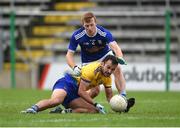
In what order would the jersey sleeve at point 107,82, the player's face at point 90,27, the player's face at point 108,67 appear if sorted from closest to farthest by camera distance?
the player's face at point 108,67 → the player's face at point 90,27 → the jersey sleeve at point 107,82

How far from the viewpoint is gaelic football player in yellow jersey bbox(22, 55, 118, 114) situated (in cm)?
1174

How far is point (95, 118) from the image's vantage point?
1082 cm

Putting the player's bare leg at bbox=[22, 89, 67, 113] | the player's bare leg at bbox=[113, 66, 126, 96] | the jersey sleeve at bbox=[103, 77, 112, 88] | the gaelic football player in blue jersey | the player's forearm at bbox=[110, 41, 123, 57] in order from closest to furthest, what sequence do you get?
the player's bare leg at bbox=[22, 89, 67, 113] < the gaelic football player in blue jersey < the jersey sleeve at bbox=[103, 77, 112, 88] < the player's forearm at bbox=[110, 41, 123, 57] < the player's bare leg at bbox=[113, 66, 126, 96]

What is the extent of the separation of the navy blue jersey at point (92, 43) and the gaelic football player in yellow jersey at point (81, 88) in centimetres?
63

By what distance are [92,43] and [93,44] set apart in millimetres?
67

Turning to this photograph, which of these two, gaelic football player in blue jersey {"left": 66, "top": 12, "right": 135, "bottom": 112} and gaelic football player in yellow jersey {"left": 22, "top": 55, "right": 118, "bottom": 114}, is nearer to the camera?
gaelic football player in yellow jersey {"left": 22, "top": 55, "right": 118, "bottom": 114}

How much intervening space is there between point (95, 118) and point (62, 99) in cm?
131

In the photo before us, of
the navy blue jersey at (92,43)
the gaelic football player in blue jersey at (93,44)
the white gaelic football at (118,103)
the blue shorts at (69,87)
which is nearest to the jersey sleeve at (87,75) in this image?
the gaelic football player in blue jersey at (93,44)

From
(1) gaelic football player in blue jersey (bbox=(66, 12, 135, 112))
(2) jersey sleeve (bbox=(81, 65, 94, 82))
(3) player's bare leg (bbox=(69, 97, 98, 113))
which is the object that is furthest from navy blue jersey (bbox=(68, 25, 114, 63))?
(3) player's bare leg (bbox=(69, 97, 98, 113))

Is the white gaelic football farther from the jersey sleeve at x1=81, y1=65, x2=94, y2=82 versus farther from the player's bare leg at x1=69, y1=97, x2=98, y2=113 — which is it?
the jersey sleeve at x1=81, y1=65, x2=94, y2=82

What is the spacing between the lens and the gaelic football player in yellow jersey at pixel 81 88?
11743mm

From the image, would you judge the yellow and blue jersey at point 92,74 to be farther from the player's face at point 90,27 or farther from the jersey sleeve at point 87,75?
the player's face at point 90,27

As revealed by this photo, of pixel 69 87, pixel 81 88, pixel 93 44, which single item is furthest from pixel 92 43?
pixel 81 88

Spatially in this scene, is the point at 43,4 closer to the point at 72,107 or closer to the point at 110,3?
the point at 110,3
